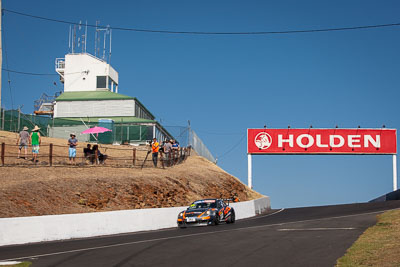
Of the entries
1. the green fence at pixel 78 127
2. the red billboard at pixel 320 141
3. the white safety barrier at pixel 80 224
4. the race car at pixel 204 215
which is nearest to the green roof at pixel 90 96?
the green fence at pixel 78 127

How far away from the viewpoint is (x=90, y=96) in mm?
57500

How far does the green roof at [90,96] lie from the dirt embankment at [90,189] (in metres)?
18.0

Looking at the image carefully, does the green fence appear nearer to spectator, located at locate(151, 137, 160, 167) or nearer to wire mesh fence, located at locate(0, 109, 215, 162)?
wire mesh fence, located at locate(0, 109, 215, 162)

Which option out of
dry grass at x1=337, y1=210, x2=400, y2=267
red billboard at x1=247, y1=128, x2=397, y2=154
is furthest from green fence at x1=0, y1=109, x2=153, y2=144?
dry grass at x1=337, y1=210, x2=400, y2=267

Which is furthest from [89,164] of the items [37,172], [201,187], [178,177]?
[201,187]

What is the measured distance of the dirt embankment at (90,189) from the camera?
955 inches

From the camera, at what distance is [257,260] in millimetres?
12484

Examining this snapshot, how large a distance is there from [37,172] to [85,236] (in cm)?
817

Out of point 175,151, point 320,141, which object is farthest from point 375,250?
point 320,141

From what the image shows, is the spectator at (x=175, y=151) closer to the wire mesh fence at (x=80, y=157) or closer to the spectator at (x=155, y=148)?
the wire mesh fence at (x=80, y=157)

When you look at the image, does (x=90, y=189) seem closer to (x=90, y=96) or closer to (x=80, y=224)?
(x=80, y=224)

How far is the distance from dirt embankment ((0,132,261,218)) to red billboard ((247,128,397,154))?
42.4ft

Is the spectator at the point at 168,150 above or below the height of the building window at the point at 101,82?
below

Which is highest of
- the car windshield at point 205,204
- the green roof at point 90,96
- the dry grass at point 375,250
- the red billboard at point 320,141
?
the green roof at point 90,96
